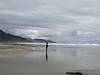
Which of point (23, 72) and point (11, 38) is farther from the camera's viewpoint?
point (11, 38)

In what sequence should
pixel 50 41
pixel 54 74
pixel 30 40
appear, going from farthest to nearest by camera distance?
pixel 30 40, pixel 50 41, pixel 54 74

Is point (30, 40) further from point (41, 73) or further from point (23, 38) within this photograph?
point (41, 73)

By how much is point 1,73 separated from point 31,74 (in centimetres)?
259

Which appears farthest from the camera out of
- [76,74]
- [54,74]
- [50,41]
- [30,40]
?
[30,40]

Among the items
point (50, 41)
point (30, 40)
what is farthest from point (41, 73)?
point (30, 40)

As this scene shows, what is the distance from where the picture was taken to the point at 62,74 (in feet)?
77.6

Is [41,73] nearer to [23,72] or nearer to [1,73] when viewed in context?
[23,72]

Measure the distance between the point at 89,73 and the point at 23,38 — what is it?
4564 inches

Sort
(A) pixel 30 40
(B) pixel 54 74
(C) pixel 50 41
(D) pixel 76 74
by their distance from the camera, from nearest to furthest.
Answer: (D) pixel 76 74 → (B) pixel 54 74 → (C) pixel 50 41 → (A) pixel 30 40

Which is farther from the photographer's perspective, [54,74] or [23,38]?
[23,38]

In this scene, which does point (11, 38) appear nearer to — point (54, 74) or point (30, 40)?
point (30, 40)

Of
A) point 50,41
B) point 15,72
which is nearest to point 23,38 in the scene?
point 50,41

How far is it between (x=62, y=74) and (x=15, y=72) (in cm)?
425

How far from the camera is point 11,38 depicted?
134m
